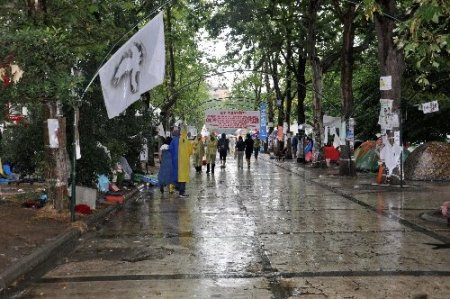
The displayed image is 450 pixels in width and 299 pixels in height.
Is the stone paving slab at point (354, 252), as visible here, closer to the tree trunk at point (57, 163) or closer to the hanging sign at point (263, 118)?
the tree trunk at point (57, 163)

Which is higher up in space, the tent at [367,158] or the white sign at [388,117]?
the white sign at [388,117]

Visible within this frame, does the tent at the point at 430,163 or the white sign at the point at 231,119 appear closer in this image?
the tent at the point at 430,163

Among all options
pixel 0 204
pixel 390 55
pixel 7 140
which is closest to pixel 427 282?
pixel 0 204

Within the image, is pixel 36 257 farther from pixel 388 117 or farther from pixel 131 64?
pixel 388 117

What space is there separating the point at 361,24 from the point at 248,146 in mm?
9502

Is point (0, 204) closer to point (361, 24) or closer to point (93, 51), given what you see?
point (93, 51)

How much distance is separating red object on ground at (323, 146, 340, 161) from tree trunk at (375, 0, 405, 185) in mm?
12228

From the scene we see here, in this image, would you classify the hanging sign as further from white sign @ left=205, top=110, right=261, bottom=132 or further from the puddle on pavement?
the puddle on pavement

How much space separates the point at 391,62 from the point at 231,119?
32469 mm

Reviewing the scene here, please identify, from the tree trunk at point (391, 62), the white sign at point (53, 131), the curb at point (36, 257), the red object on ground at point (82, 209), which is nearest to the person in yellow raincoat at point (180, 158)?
the red object on ground at point (82, 209)

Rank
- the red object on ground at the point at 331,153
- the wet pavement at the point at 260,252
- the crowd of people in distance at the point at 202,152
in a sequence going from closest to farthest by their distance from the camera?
the wet pavement at the point at 260,252
the crowd of people in distance at the point at 202,152
the red object on ground at the point at 331,153

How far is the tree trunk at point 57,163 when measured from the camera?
36.1 ft

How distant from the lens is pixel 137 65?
10.9 m

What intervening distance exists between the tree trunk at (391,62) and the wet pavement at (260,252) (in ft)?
10.4
